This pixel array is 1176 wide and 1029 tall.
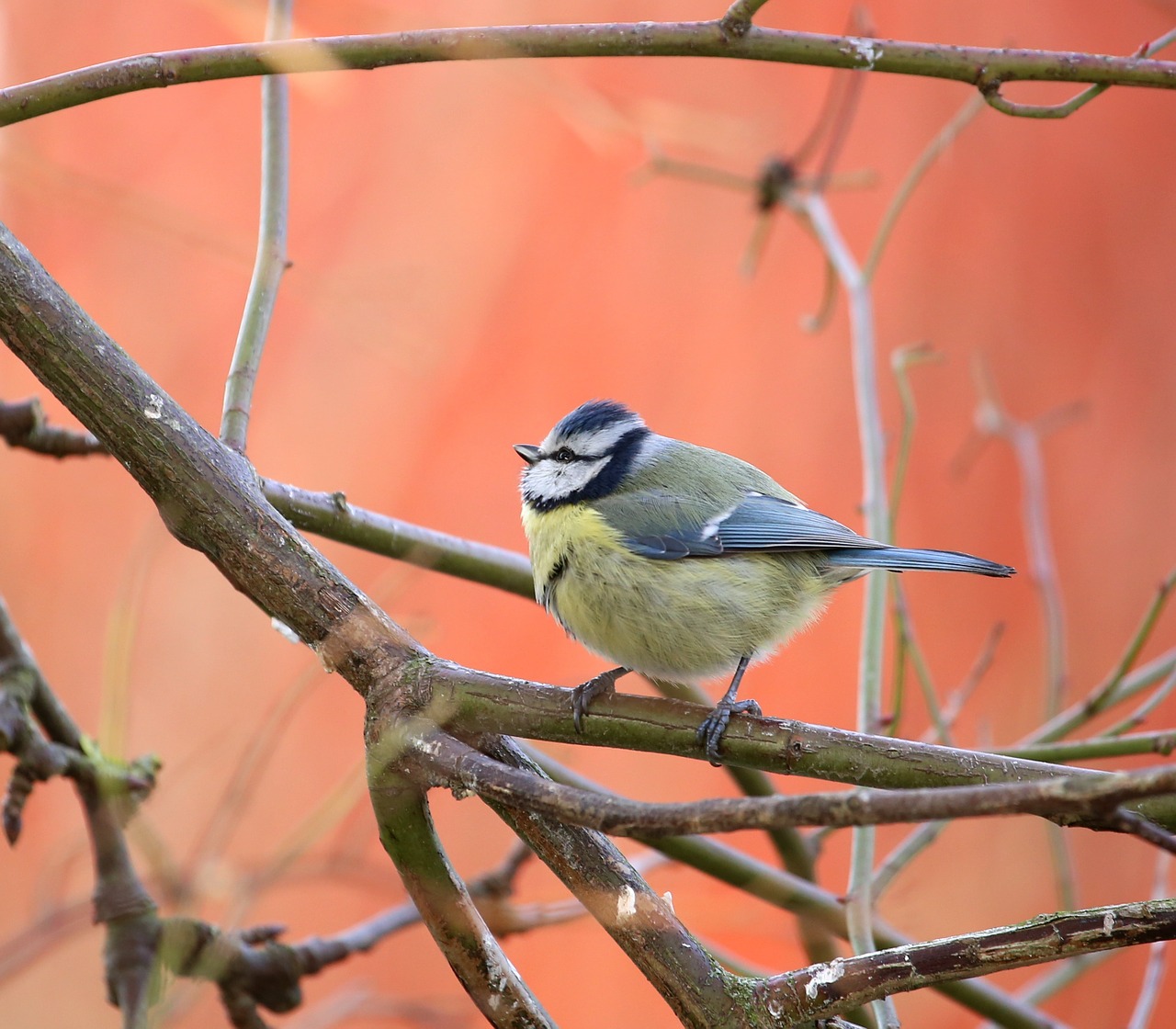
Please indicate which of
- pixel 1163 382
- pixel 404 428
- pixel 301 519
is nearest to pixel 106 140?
pixel 404 428

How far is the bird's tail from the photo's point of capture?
1.38m

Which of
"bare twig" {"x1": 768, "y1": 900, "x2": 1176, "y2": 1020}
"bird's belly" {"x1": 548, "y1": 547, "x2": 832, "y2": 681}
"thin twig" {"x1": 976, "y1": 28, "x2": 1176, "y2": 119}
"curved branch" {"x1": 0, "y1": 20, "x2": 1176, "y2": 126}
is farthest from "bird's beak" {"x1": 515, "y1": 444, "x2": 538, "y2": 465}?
"bare twig" {"x1": 768, "y1": 900, "x2": 1176, "y2": 1020}

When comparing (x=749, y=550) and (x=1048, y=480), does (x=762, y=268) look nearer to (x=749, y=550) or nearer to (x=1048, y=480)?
(x=1048, y=480)

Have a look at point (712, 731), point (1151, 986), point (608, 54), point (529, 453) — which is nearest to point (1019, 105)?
point (608, 54)

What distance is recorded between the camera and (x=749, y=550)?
1607 millimetres

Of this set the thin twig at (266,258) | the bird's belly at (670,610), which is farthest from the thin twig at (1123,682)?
the thin twig at (266,258)

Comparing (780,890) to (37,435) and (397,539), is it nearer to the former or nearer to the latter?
(397,539)

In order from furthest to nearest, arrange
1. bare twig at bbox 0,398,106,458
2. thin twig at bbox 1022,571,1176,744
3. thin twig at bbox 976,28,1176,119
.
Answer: thin twig at bbox 1022,571,1176,744 < bare twig at bbox 0,398,106,458 < thin twig at bbox 976,28,1176,119

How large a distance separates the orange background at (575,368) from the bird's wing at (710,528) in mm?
1393

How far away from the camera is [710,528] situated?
163 cm

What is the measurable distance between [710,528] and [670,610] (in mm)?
181

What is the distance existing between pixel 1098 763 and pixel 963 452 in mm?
1583

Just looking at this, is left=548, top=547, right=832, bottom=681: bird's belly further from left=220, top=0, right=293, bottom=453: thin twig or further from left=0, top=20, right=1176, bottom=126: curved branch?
left=0, top=20, right=1176, bottom=126: curved branch

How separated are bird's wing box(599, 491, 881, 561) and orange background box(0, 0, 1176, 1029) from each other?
1.39m
